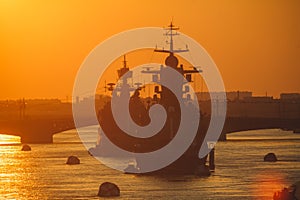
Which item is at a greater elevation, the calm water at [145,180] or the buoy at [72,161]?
the buoy at [72,161]

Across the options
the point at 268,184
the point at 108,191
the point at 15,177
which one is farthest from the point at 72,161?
the point at 108,191

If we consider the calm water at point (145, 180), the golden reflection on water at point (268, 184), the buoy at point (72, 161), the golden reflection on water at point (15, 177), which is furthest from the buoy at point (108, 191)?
the buoy at point (72, 161)

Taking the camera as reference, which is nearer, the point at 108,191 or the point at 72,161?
the point at 108,191

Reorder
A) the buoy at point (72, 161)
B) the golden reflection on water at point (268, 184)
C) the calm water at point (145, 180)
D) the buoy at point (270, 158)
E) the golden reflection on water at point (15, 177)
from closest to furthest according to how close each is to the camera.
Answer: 1. the golden reflection on water at point (268, 184)
2. the calm water at point (145, 180)
3. the golden reflection on water at point (15, 177)
4. the buoy at point (270, 158)
5. the buoy at point (72, 161)

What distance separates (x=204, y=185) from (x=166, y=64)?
42.9 m

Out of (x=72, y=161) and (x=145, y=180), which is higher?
(x=72, y=161)

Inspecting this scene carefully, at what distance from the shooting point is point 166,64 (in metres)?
173

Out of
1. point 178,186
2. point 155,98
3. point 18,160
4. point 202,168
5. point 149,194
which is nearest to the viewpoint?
point 149,194

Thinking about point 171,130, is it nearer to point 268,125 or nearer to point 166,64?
point 166,64

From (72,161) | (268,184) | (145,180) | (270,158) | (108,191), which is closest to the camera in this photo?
(108,191)

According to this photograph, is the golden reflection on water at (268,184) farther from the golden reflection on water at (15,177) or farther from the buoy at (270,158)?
the golden reflection on water at (15,177)

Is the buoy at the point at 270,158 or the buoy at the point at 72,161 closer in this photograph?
the buoy at the point at 270,158

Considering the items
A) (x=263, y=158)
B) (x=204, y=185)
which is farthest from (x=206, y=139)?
(x=204, y=185)

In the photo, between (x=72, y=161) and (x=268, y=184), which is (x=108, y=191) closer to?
(x=268, y=184)
